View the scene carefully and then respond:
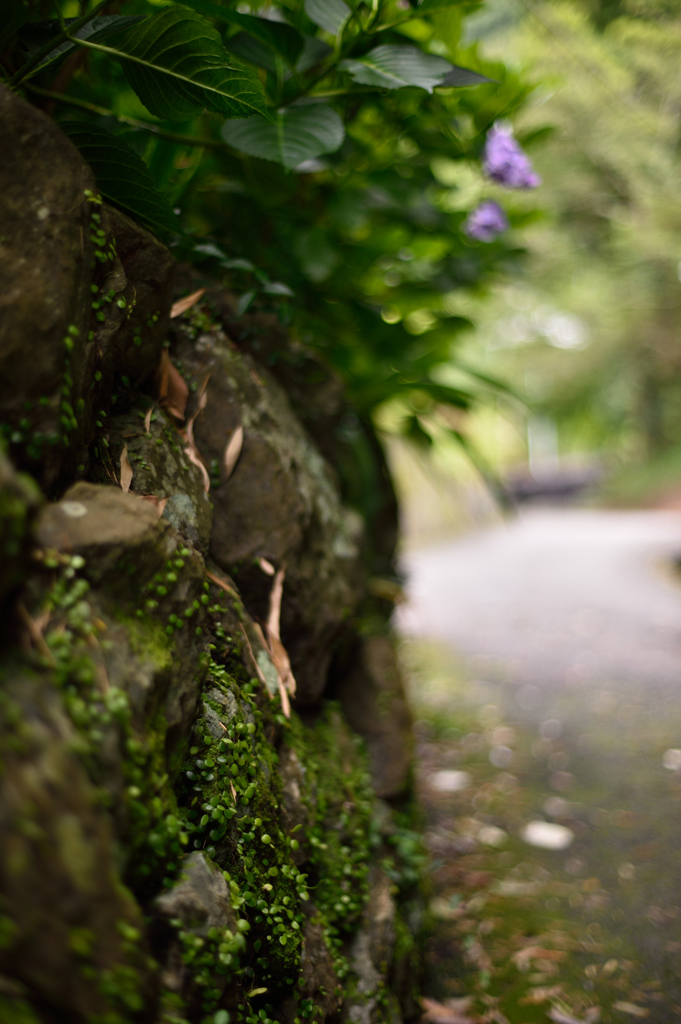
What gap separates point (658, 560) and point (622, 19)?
175 inches

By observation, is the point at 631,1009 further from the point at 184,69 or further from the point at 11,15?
the point at 11,15

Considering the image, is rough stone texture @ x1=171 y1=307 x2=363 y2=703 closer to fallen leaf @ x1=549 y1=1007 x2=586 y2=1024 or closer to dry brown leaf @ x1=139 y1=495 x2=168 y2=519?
dry brown leaf @ x1=139 y1=495 x2=168 y2=519

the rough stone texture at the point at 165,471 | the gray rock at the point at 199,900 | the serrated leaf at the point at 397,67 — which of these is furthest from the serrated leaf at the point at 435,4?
the gray rock at the point at 199,900

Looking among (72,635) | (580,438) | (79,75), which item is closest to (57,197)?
(72,635)

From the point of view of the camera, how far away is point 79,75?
149 centimetres

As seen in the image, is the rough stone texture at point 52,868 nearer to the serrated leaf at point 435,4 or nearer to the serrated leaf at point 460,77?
the serrated leaf at point 460,77

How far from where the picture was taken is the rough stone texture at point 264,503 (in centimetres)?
134

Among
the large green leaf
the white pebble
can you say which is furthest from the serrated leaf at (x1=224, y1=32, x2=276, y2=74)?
the white pebble

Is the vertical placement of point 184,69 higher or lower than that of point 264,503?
higher

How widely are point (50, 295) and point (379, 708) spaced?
1.40 meters

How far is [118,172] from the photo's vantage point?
1.07 meters

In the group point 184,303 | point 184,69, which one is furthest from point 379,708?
point 184,69

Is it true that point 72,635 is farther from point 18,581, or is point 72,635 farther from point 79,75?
point 79,75

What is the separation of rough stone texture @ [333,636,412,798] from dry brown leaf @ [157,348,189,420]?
3.08ft
